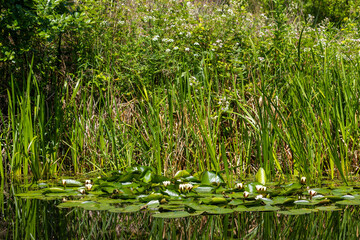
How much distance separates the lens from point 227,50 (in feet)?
15.1

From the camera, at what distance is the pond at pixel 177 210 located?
2086 mm

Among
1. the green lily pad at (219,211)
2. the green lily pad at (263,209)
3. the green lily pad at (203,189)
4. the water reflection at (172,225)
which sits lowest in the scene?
the water reflection at (172,225)

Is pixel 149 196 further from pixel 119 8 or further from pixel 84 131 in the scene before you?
pixel 119 8

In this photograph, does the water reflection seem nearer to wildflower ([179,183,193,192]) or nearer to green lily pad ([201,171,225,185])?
wildflower ([179,183,193,192])

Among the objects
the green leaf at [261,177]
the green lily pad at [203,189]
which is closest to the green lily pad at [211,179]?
the green lily pad at [203,189]

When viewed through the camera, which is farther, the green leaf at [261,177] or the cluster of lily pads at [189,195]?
the green leaf at [261,177]

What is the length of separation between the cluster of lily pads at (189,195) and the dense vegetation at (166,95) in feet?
1.04

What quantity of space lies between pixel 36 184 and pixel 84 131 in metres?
0.75

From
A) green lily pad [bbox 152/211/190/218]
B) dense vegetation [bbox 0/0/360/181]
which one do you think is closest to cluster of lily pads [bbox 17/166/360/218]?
green lily pad [bbox 152/211/190/218]

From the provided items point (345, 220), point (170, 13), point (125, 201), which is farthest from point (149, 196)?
point (170, 13)

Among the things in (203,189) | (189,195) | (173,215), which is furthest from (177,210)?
(203,189)

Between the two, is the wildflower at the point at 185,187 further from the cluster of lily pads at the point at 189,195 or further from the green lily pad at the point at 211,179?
the green lily pad at the point at 211,179

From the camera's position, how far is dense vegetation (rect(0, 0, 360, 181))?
3.54 m

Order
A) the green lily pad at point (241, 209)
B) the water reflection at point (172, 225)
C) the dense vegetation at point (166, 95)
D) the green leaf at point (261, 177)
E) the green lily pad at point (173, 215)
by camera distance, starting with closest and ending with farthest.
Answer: the water reflection at point (172, 225) < the green lily pad at point (173, 215) < the green lily pad at point (241, 209) < the green leaf at point (261, 177) < the dense vegetation at point (166, 95)
